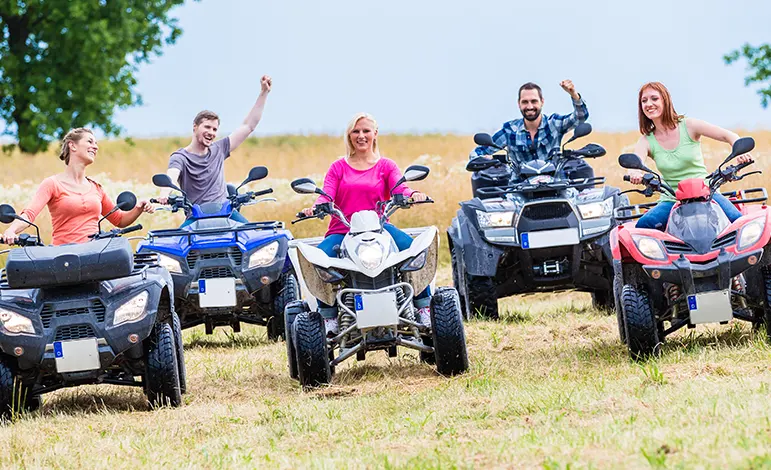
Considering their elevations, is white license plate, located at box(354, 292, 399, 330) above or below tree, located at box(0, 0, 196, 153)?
below

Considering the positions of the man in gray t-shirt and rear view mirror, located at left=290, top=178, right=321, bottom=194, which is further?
the man in gray t-shirt

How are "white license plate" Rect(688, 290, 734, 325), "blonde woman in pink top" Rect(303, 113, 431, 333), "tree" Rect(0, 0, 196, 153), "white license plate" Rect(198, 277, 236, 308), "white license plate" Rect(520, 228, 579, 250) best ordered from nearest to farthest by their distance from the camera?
"white license plate" Rect(688, 290, 734, 325) → "blonde woman in pink top" Rect(303, 113, 431, 333) → "white license plate" Rect(198, 277, 236, 308) → "white license plate" Rect(520, 228, 579, 250) → "tree" Rect(0, 0, 196, 153)

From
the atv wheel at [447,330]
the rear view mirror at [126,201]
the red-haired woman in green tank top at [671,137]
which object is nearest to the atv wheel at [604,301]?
the red-haired woman in green tank top at [671,137]

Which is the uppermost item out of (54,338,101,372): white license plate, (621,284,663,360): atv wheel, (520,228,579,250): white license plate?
(520,228,579,250): white license plate

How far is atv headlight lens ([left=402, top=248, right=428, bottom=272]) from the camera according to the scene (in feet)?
25.3

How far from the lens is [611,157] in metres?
24.5

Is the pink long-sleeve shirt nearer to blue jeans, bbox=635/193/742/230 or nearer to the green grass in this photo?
the green grass

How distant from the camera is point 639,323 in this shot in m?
7.55

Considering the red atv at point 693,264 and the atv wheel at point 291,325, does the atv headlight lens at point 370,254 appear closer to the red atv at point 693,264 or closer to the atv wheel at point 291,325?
the atv wheel at point 291,325

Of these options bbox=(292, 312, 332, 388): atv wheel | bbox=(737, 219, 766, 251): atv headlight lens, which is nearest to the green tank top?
bbox=(737, 219, 766, 251): atv headlight lens

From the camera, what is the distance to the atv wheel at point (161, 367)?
7414mm

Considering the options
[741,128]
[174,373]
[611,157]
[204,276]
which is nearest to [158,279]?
[174,373]

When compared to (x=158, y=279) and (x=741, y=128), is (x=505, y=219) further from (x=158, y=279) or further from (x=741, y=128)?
(x=741, y=128)

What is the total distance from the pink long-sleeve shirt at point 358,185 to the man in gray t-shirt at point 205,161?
2.54 metres
